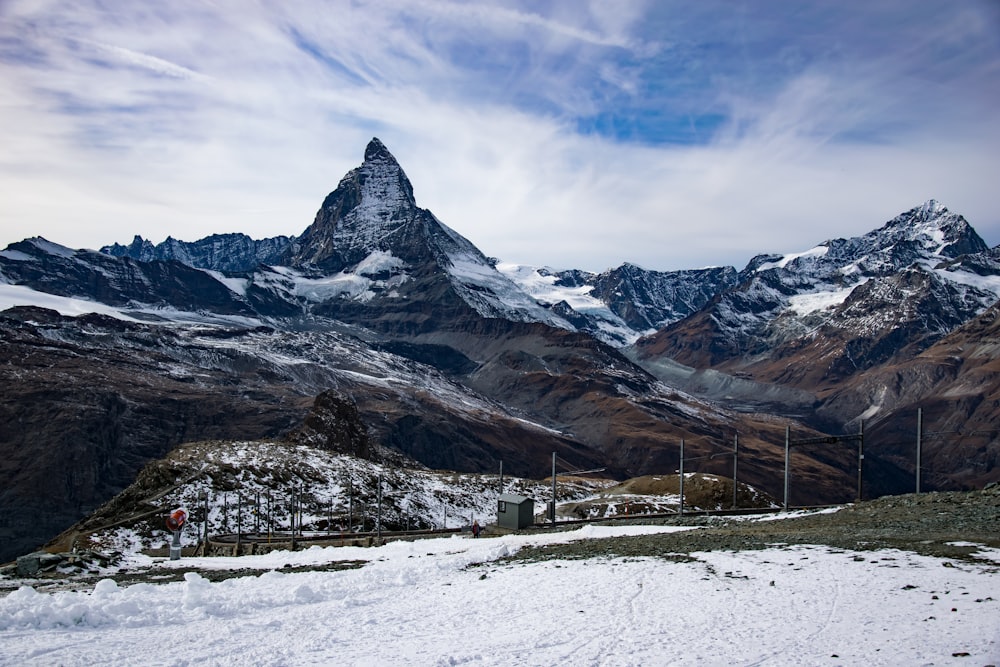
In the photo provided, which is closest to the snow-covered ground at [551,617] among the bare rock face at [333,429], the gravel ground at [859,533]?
the gravel ground at [859,533]

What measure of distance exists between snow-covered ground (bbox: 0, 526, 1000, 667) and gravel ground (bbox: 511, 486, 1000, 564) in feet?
8.69

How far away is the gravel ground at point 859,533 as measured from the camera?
94.1 ft

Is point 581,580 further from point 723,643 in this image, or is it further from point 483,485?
point 483,485

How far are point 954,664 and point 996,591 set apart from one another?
230 inches

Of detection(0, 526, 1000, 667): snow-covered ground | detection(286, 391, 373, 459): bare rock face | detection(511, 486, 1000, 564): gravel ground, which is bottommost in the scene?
detection(0, 526, 1000, 667): snow-covered ground

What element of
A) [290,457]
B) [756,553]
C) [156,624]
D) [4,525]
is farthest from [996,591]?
[4,525]

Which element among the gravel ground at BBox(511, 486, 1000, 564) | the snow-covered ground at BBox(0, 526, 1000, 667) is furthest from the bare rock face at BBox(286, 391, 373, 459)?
the snow-covered ground at BBox(0, 526, 1000, 667)

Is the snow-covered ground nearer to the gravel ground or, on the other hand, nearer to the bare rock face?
the gravel ground

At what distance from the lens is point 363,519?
62.3 metres

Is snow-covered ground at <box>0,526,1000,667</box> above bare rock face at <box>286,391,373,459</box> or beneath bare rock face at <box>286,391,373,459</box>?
beneath

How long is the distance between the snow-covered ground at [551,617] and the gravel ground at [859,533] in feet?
8.69

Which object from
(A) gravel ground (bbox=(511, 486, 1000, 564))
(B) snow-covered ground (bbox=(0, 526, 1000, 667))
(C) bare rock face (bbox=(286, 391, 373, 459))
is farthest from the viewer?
(C) bare rock face (bbox=(286, 391, 373, 459))

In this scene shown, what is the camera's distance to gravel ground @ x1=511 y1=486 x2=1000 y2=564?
28.7m

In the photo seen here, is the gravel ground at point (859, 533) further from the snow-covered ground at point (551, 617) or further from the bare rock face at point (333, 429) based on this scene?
the bare rock face at point (333, 429)
